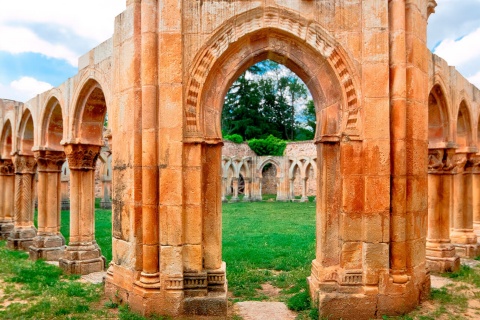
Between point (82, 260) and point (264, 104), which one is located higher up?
point (264, 104)

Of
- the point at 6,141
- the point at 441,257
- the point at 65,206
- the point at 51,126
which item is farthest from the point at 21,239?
the point at 441,257

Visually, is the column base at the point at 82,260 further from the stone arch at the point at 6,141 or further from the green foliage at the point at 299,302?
the stone arch at the point at 6,141

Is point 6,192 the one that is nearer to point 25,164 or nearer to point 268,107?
point 25,164

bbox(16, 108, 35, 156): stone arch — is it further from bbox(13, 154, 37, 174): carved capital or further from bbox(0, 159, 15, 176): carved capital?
bbox(0, 159, 15, 176): carved capital

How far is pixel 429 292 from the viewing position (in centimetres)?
654

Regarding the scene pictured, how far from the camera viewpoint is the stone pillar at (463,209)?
1048 cm

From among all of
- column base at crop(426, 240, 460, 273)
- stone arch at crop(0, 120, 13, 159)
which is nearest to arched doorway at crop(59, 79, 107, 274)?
stone arch at crop(0, 120, 13, 159)

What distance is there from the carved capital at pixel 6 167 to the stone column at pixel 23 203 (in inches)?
70.6

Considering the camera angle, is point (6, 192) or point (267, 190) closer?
point (6, 192)

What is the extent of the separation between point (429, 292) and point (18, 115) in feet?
40.1

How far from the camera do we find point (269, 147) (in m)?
33.8

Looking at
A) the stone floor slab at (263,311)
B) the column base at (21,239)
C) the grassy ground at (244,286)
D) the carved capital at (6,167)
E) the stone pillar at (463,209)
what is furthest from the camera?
the carved capital at (6,167)

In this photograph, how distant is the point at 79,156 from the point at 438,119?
814 centimetres

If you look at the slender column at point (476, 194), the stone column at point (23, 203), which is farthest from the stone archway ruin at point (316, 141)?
the stone column at point (23, 203)
